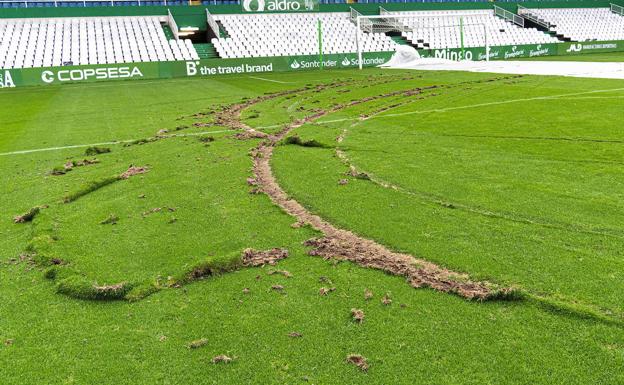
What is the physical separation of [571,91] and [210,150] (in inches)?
496

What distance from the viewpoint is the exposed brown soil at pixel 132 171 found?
28.6 ft

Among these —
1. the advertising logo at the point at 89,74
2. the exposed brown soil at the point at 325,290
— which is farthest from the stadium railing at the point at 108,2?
the exposed brown soil at the point at 325,290

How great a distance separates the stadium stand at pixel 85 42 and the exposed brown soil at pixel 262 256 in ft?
116

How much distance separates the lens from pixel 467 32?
4841cm

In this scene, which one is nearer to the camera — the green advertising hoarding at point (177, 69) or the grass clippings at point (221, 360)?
the grass clippings at point (221, 360)

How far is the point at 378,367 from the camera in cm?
340

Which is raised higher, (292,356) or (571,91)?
(571,91)

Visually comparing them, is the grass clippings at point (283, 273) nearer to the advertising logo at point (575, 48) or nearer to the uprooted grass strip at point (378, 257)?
the uprooted grass strip at point (378, 257)

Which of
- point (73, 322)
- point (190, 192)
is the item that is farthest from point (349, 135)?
point (73, 322)

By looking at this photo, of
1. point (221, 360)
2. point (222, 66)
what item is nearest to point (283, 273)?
point (221, 360)

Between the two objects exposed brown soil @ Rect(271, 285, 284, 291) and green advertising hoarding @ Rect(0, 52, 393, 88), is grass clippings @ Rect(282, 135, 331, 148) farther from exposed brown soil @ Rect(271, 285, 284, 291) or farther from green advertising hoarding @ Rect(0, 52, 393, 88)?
green advertising hoarding @ Rect(0, 52, 393, 88)

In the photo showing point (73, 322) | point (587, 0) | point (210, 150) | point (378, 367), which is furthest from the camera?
point (587, 0)

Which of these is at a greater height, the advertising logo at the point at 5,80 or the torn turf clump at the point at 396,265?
the advertising logo at the point at 5,80

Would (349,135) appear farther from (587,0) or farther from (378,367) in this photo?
(587,0)
